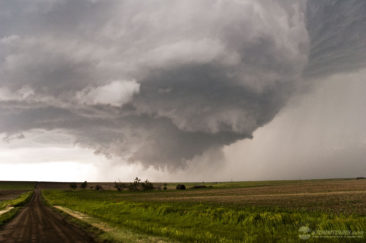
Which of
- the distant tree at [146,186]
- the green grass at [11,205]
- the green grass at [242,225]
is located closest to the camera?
the green grass at [242,225]

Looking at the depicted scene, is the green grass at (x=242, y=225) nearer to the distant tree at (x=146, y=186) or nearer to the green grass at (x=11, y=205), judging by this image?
the green grass at (x=11, y=205)

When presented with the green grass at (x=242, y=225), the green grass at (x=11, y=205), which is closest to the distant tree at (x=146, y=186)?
the green grass at (x=11, y=205)

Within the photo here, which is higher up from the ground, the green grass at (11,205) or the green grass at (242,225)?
the green grass at (242,225)

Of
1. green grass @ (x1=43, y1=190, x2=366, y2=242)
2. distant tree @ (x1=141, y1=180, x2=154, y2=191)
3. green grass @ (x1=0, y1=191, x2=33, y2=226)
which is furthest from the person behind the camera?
distant tree @ (x1=141, y1=180, x2=154, y2=191)

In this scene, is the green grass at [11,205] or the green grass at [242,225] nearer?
the green grass at [242,225]

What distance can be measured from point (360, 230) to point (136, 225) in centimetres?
1810

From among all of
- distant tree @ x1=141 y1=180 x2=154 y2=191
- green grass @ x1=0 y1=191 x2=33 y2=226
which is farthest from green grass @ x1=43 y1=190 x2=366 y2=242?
distant tree @ x1=141 y1=180 x2=154 y2=191

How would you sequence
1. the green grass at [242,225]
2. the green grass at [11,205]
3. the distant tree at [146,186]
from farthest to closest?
1. the distant tree at [146,186]
2. the green grass at [11,205]
3. the green grass at [242,225]

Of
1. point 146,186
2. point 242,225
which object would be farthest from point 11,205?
point 146,186

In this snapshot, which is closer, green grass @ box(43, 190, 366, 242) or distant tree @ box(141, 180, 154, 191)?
green grass @ box(43, 190, 366, 242)

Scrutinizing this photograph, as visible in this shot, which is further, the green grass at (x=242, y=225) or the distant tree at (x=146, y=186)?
the distant tree at (x=146, y=186)

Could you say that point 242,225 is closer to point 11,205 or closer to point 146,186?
point 11,205

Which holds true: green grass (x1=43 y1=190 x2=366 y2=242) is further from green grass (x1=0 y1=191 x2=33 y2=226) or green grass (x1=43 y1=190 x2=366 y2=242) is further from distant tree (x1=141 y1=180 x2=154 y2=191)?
distant tree (x1=141 y1=180 x2=154 y2=191)

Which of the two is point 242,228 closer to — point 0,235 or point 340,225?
point 340,225
